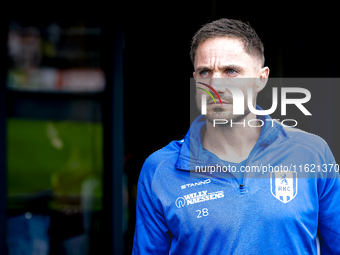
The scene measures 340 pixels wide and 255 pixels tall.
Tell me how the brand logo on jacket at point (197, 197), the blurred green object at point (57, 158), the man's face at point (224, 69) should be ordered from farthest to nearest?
1. the blurred green object at point (57, 158)
2. the man's face at point (224, 69)
3. the brand logo on jacket at point (197, 197)

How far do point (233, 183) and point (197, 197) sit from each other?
174 millimetres

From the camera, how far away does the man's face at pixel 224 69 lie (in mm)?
1728

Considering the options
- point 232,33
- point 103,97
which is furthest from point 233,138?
point 103,97

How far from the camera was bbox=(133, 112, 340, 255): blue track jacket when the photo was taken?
149cm

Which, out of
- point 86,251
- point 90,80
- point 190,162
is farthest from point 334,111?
point 86,251

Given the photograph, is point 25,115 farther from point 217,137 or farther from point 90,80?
point 217,137

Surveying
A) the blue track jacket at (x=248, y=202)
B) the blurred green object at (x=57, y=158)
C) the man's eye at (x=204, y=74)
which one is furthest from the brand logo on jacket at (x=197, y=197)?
the blurred green object at (x=57, y=158)

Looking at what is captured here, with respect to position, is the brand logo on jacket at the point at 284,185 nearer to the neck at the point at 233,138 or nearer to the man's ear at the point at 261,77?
the neck at the point at 233,138

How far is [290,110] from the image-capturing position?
10.2ft

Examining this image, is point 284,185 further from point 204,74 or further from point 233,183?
point 204,74

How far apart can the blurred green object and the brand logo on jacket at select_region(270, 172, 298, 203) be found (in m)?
1.75

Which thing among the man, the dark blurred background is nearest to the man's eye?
the man

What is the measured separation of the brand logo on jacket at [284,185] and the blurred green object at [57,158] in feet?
5.75

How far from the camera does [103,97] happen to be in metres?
2.94
